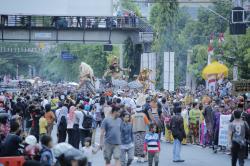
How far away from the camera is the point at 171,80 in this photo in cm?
4966

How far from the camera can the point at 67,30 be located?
192ft

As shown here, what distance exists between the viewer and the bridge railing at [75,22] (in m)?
57.9

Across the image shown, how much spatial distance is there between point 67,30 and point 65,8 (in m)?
11.6

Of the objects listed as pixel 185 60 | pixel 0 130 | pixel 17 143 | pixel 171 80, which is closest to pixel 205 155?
pixel 0 130

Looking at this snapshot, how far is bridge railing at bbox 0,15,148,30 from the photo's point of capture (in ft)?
190

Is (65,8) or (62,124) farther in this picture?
(65,8)

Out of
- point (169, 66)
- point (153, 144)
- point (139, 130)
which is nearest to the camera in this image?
point (153, 144)

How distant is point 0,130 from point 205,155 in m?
9.60

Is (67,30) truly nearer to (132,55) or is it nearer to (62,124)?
(132,55)

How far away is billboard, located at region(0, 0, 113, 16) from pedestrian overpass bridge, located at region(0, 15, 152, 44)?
32.0 feet

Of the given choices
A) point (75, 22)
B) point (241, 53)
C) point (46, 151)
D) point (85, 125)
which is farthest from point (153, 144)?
point (75, 22)

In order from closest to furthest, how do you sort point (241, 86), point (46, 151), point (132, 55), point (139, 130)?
point (46, 151) < point (139, 130) < point (241, 86) < point (132, 55)

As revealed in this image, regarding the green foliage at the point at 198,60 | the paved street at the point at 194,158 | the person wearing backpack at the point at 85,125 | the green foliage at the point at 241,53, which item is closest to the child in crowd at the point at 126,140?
the paved street at the point at 194,158

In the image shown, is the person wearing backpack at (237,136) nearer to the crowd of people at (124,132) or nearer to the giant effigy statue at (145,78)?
the crowd of people at (124,132)
